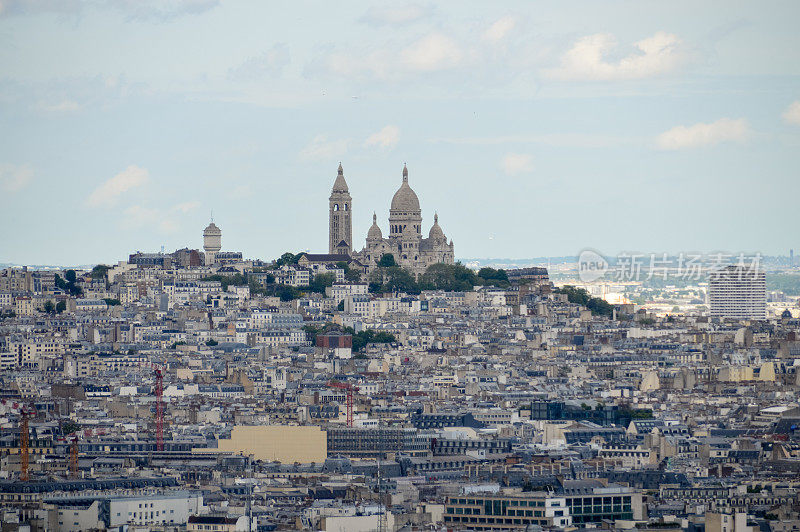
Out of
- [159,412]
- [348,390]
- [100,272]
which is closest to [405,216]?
[100,272]

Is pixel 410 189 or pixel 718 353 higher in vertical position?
pixel 410 189

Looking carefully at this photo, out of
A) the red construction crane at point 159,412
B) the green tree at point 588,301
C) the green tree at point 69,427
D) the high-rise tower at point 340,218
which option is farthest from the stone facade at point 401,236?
the green tree at point 69,427

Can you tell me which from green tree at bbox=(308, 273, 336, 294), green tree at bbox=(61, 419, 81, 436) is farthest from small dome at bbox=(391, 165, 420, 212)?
green tree at bbox=(61, 419, 81, 436)

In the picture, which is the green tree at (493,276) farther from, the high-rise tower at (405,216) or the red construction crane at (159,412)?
the red construction crane at (159,412)

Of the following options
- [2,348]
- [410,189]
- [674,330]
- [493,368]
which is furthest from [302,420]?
[410,189]

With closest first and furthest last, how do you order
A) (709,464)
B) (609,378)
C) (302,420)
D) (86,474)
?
(86,474) → (709,464) → (302,420) → (609,378)

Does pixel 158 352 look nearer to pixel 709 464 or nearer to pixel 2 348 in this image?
pixel 2 348

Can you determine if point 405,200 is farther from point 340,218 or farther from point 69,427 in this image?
point 69,427
